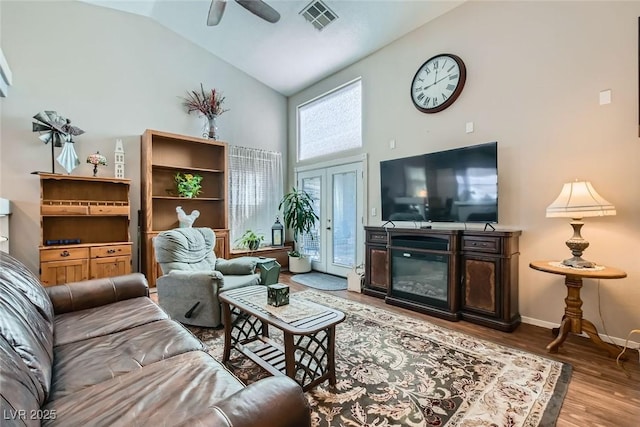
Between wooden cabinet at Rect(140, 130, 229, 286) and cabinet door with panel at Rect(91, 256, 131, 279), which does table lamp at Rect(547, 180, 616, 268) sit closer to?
wooden cabinet at Rect(140, 130, 229, 286)

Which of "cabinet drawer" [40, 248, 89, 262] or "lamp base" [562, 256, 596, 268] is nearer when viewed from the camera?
"lamp base" [562, 256, 596, 268]

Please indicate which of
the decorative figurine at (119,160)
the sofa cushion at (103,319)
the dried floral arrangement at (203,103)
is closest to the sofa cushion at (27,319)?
the sofa cushion at (103,319)

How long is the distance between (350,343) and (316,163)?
3.56 m

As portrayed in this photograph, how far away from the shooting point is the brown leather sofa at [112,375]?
0.85 meters

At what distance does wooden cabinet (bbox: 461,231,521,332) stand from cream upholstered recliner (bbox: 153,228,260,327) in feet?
7.41

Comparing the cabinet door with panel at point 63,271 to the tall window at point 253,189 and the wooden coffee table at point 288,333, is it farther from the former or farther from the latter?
the wooden coffee table at point 288,333

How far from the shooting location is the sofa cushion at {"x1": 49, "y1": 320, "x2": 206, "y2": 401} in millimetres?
1262

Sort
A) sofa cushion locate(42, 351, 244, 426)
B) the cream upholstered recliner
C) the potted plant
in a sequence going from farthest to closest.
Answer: the potted plant < the cream upholstered recliner < sofa cushion locate(42, 351, 244, 426)

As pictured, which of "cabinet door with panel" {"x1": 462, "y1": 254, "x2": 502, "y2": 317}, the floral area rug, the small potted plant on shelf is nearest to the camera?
the floral area rug

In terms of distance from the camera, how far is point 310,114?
5.61m

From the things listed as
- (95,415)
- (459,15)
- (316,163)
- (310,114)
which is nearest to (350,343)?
(95,415)

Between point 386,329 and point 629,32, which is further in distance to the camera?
point 386,329

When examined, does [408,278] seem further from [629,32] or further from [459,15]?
[459,15]

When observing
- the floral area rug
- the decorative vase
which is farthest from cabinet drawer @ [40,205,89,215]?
the floral area rug
